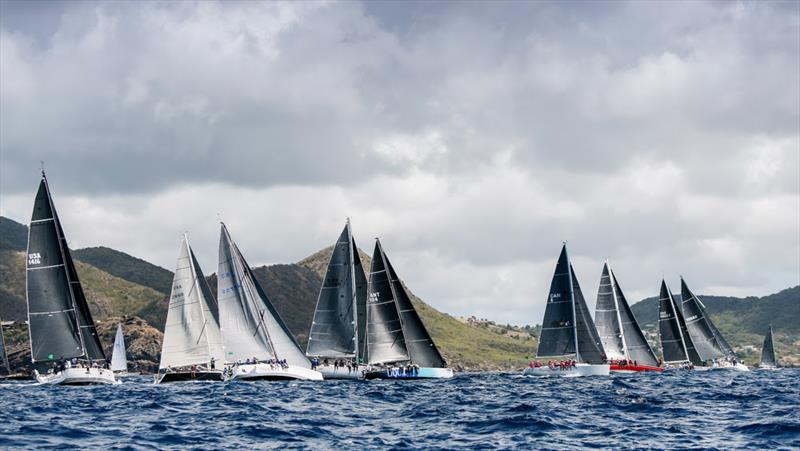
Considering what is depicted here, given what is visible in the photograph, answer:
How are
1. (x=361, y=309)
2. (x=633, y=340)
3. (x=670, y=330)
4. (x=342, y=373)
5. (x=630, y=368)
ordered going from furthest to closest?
(x=670, y=330), (x=633, y=340), (x=630, y=368), (x=361, y=309), (x=342, y=373)

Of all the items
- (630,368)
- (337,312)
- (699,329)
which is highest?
(699,329)

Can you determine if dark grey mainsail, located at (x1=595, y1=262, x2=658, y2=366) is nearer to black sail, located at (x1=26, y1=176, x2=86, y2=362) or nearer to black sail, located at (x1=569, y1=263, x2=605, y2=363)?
black sail, located at (x1=569, y1=263, x2=605, y2=363)

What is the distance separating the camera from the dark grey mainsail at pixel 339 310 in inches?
4222

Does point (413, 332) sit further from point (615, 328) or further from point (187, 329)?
point (615, 328)

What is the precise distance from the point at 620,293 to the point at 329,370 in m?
56.9

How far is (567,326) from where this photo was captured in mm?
124312

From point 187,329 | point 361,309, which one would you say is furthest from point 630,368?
point 187,329

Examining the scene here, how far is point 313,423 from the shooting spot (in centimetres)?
4722

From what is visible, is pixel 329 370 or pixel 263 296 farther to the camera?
pixel 329 370

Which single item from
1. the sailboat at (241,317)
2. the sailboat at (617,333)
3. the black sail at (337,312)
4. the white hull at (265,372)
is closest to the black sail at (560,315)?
the sailboat at (617,333)

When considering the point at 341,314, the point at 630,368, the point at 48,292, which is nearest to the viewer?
the point at 48,292

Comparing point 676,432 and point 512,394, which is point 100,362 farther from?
point 676,432

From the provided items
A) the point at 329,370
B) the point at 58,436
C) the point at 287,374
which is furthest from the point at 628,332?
the point at 58,436

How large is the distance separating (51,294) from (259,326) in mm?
19820
